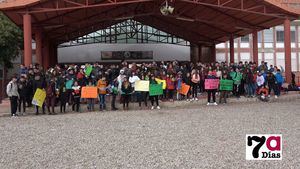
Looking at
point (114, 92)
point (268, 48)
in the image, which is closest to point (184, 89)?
point (114, 92)

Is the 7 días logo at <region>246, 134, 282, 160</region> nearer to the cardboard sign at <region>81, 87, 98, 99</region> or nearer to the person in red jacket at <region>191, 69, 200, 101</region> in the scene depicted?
the cardboard sign at <region>81, 87, 98, 99</region>

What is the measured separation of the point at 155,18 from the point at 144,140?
2652cm

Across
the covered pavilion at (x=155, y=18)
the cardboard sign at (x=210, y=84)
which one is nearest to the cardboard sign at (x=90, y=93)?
the covered pavilion at (x=155, y=18)

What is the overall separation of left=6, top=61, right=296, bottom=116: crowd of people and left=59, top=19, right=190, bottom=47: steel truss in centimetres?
2068

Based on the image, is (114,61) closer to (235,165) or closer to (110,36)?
(110,36)

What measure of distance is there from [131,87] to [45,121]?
4739 millimetres

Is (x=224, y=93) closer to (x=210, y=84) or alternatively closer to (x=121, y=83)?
(x=210, y=84)

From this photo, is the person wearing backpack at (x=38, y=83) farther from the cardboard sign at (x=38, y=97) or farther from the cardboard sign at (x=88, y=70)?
the cardboard sign at (x=88, y=70)

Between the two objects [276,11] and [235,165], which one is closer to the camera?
[235,165]

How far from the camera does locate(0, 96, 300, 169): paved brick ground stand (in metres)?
7.01

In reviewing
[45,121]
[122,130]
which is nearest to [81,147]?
[122,130]

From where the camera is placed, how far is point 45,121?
43.2 ft

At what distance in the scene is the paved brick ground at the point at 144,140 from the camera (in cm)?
701

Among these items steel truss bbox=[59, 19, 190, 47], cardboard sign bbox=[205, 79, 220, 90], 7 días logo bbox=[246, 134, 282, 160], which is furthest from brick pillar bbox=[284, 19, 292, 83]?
7 días logo bbox=[246, 134, 282, 160]
